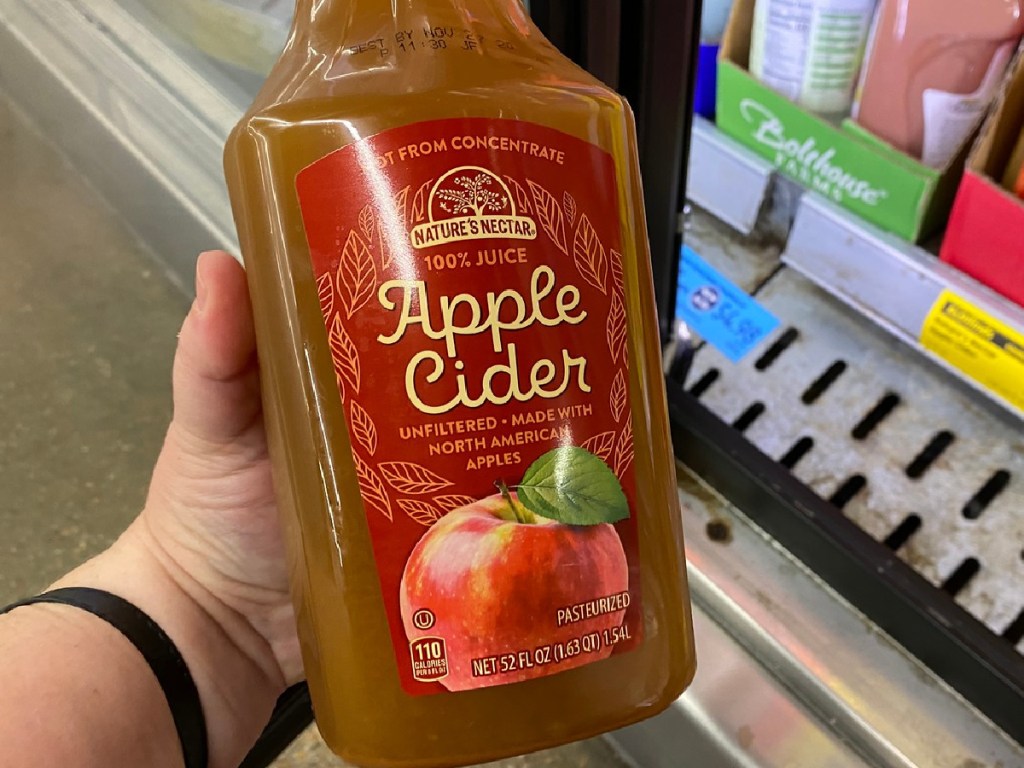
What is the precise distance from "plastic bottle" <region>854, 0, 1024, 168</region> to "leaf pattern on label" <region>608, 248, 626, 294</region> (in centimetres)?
43

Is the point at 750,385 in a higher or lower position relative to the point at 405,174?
lower

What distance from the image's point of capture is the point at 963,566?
86 cm

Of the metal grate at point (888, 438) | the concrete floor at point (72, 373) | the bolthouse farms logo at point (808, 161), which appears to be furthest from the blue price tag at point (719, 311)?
the concrete floor at point (72, 373)

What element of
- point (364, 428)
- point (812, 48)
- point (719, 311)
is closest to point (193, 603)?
point (364, 428)

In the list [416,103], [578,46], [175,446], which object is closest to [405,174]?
[416,103]

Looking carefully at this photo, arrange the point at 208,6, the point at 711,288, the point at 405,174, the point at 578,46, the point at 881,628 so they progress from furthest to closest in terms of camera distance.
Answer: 1. the point at 711,288
2. the point at 208,6
3. the point at 881,628
4. the point at 578,46
5. the point at 405,174

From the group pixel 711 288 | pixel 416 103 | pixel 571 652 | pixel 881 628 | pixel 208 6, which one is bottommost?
pixel 881 628

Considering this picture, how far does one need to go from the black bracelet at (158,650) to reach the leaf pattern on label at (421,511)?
296 millimetres

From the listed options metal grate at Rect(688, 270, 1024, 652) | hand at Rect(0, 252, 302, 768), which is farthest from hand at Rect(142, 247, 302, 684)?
metal grate at Rect(688, 270, 1024, 652)

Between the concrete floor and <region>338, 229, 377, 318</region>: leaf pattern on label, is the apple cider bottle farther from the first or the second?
the concrete floor

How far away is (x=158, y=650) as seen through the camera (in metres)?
0.68

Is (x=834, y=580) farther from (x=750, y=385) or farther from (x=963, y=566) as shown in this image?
(x=750, y=385)

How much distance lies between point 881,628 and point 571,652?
1.44 feet

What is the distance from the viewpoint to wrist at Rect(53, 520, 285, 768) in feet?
2.33
